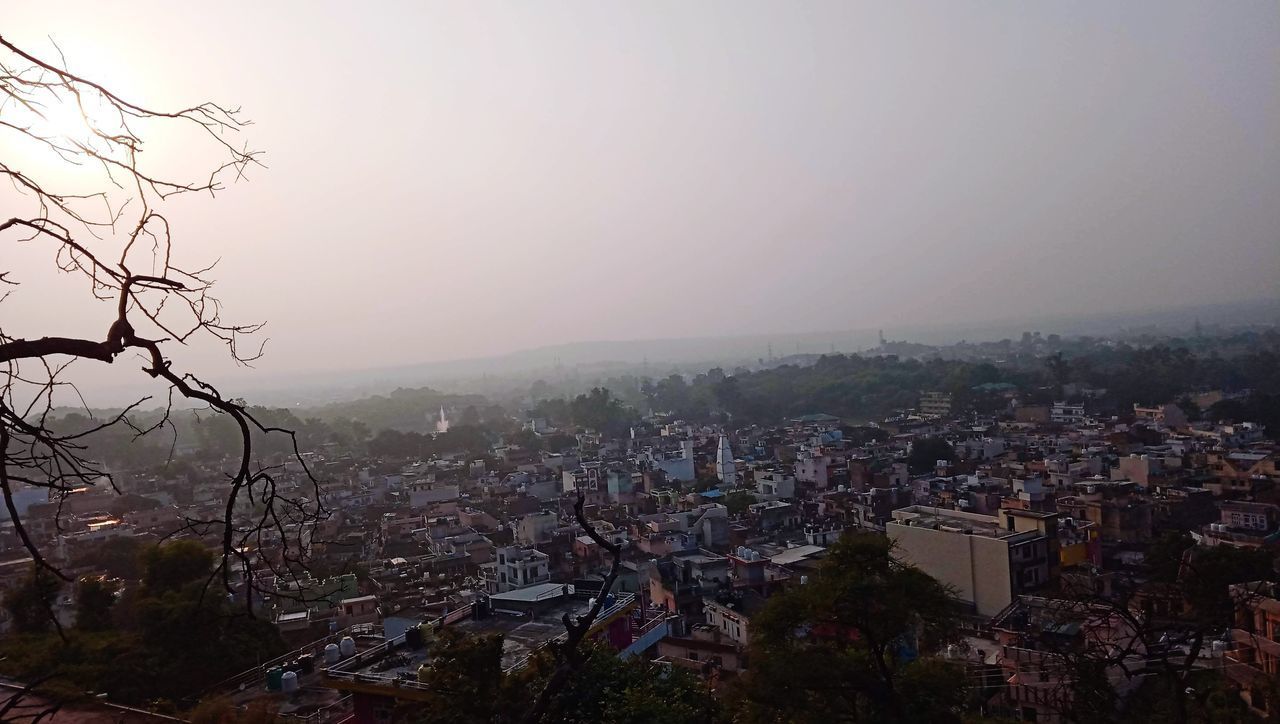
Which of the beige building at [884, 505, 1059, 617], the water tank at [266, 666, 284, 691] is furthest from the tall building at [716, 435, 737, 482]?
the water tank at [266, 666, 284, 691]

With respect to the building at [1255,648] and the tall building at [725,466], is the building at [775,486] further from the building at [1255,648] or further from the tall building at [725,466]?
→ the building at [1255,648]

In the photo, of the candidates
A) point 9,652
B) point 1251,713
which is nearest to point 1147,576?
point 1251,713

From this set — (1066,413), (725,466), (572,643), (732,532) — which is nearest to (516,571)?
(732,532)

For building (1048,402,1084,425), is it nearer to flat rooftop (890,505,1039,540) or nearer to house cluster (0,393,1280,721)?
house cluster (0,393,1280,721)

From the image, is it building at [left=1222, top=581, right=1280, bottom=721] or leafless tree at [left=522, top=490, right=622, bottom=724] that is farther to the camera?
building at [left=1222, top=581, right=1280, bottom=721]

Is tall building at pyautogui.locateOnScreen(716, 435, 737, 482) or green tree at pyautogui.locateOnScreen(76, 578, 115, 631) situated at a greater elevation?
green tree at pyautogui.locateOnScreen(76, 578, 115, 631)

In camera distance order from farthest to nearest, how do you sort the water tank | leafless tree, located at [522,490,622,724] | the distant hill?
the distant hill, the water tank, leafless tree, located at [522,490,622,724]

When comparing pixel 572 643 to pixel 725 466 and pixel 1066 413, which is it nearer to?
pixel 725 466
